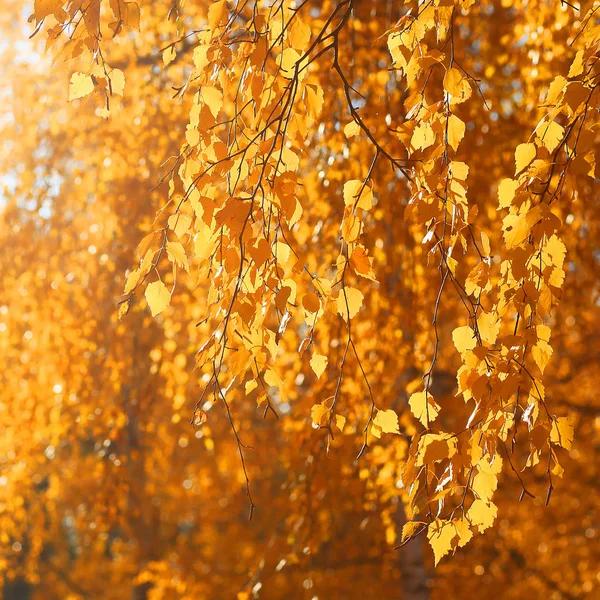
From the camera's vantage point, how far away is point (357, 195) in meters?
1.27

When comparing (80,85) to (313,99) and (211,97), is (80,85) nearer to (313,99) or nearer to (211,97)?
(211,97)

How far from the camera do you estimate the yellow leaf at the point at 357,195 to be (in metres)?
1.27

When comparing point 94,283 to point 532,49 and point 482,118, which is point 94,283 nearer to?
point 482,118

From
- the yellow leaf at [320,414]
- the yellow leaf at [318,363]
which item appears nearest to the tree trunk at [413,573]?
the yellow leaf at [320,414]

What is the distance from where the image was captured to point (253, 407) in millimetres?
6164

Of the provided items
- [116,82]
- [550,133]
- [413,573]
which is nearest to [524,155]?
[550,133]

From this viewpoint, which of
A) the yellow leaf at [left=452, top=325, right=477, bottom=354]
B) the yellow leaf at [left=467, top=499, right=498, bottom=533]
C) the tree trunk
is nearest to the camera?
the yellow leaf at [left=467, top=499, right=498, bottom=533]

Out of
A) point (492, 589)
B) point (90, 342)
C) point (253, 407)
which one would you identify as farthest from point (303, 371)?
point (253, 407)

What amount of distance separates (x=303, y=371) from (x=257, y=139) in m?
1.96

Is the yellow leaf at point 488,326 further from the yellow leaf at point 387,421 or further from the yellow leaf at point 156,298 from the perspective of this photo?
the yellow leaf at point 156,298

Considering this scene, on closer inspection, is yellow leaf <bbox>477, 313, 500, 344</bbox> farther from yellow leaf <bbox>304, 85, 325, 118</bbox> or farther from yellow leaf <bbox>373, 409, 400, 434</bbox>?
yellow leaf <bbox>304, 85, 325, 118</bbox>

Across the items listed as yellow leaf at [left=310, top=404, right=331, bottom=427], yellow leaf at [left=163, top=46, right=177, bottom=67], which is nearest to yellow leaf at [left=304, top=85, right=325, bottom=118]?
yellow leaf at [left=163, top=46, right=177, bottom=67]

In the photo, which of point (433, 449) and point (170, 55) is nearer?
point (433, 449)

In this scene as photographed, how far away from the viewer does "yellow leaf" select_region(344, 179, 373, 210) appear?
4.17 feet
